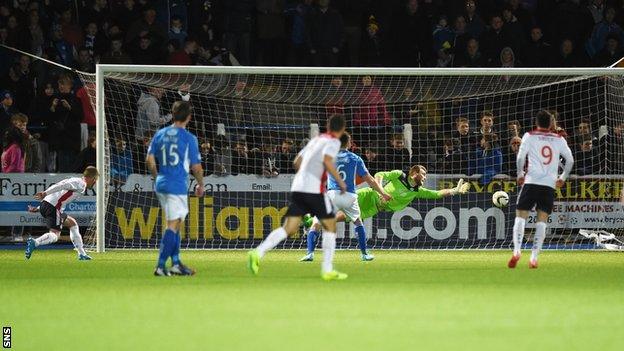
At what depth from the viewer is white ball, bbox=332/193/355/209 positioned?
60.3ft

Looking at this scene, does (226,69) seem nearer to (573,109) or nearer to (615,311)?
(573,109)

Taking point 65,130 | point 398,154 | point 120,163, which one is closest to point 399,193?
point 398,154

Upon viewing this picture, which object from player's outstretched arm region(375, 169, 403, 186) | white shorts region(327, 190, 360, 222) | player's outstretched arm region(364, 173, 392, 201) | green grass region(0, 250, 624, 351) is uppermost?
player's outstretched arm region(375, 169, 403, 186)

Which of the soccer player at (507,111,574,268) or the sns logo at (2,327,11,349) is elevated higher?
the soccer player at (507,111,574,268)

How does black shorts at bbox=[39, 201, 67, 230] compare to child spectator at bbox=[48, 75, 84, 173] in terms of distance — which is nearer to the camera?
black shorts at bbox=[39, 201, 67, 230]

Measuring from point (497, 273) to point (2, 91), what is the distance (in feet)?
44.3

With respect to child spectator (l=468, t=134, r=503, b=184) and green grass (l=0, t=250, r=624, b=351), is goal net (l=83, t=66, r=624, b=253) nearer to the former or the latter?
child spectator (l=468, t=134, r=503, b=184)

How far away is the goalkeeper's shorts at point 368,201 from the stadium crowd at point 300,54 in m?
3.06

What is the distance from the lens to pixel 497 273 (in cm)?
1574

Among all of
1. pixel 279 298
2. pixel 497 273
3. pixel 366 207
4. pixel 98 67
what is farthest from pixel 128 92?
pixel 279 298

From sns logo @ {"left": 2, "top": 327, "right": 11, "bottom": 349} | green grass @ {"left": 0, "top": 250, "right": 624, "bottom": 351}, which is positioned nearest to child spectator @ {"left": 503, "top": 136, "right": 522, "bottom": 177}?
green grass @ {"left": 0, "top": 250, "right": 624, "bottom": 351}

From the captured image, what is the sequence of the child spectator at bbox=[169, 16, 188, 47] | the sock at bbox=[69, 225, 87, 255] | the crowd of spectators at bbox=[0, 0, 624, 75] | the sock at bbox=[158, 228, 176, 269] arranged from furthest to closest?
the child spectator at bbox=[169, 16, 188, 47] < the crowd of spectators at bbox=[0, 0, 624, 75] < the sock at bbox=[69, 225, 87, 255] < the sock at bbox=[158, 228, 176, 269]

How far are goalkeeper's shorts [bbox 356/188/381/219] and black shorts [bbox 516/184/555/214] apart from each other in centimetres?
422

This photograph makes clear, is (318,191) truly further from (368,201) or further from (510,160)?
(510,160)
